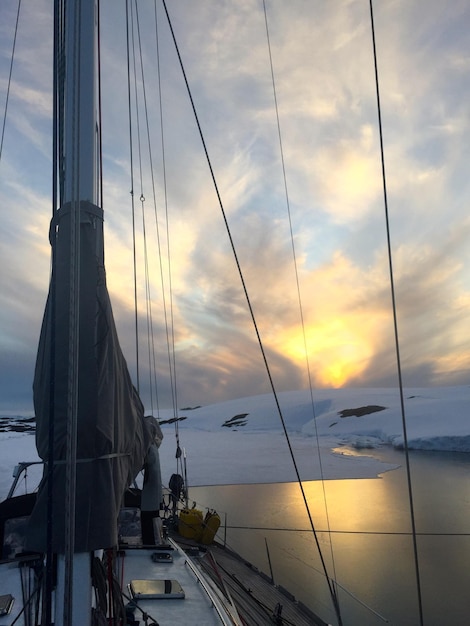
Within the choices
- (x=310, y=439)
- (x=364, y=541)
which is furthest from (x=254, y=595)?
(x=310, y=439)

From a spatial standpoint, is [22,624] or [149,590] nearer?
[22,624]

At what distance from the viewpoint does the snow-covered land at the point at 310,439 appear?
1233 inches

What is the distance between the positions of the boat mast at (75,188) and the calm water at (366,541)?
763cm

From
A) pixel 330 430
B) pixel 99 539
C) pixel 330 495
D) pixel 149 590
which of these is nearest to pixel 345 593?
pixel 149 590

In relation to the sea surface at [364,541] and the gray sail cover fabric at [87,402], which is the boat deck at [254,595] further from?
the gray sail cover fabric at [87,402]

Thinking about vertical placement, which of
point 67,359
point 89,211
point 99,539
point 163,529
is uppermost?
point 89,211

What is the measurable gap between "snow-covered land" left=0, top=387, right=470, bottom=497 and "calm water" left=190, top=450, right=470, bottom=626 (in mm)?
2899

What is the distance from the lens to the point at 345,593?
11.3m

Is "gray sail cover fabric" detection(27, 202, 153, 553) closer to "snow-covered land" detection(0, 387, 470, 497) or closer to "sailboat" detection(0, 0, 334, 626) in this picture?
"sailboat" detection(0, 0, 334, 626)

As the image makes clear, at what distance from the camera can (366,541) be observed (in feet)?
50.9

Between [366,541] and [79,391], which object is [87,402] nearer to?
[79,391]

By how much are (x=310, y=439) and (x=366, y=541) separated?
129 feet

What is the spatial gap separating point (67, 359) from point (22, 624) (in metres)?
3.15

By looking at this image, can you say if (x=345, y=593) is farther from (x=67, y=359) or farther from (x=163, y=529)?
(x=67, y=359)
